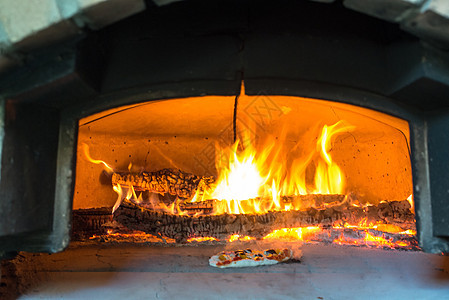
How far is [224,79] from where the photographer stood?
1169mm

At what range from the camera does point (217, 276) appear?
143 cm

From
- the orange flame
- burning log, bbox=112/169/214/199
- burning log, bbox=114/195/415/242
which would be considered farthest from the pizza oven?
the orange flame

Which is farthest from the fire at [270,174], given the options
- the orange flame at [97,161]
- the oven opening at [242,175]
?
the orange flame at [97,161]

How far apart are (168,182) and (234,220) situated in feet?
1.80

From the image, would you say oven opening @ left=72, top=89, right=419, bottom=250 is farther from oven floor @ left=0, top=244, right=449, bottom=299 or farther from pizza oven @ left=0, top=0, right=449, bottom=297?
oven floor @ left=0, top=244, right=449, bottom=299

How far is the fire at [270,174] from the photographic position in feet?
6.50

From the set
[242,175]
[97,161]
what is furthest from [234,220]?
[97,161]

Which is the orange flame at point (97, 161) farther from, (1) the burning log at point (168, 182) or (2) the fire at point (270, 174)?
(2) the fire at point (270, 174)

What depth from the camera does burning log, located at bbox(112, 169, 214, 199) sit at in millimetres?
2148

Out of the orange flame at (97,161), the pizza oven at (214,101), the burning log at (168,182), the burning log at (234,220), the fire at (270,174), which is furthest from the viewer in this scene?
the orange flame at (97,161)

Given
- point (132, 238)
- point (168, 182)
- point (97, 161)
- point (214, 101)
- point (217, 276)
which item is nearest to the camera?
point (217, 276)

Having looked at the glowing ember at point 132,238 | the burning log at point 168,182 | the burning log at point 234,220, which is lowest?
the glowing ember at point 132,238

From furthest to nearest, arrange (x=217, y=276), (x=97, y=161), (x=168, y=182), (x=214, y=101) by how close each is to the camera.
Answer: (x=97, y=161) → (x=168, y=182) → (x=214, y=101) → (x=217, y=276)

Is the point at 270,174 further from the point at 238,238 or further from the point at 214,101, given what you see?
the point at 214,101
